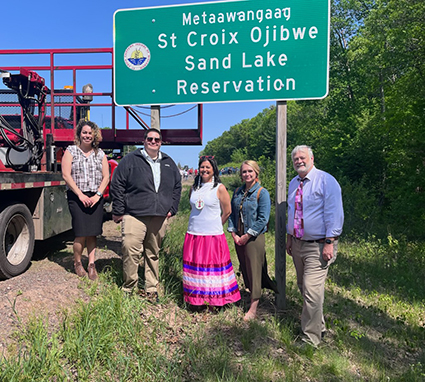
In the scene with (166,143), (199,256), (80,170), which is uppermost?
(166,143)

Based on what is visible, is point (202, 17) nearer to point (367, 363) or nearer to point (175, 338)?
point (175, 338)

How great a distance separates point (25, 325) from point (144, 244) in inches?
55.0

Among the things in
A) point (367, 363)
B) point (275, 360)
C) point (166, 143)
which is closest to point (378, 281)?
point (367, 363)

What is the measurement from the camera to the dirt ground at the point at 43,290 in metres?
3.24

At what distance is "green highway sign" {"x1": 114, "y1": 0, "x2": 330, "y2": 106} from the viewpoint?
4.01m

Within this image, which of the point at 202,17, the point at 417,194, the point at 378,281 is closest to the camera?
Result: the point at 202,17

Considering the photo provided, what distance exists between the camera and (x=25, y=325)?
313 cm

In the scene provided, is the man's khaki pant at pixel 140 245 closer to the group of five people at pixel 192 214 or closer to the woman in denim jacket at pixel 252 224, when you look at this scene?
the group of five people at pixel 192 214

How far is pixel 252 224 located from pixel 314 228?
719 millimetres

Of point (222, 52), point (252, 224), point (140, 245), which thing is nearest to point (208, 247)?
point (252, 224)

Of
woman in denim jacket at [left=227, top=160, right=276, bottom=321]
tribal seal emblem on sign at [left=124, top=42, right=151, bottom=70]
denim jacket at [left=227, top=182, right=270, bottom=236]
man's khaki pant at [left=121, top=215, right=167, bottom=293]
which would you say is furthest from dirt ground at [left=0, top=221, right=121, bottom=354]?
tribal seal emblem on sign at [left=124, top=42, right=151, bottom=70]

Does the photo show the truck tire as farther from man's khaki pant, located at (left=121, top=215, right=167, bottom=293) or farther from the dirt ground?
man's khaki pant, located at (left=121, top=215, right=167, bottom=293)

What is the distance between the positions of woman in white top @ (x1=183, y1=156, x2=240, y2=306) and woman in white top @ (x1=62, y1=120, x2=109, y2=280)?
1143mm

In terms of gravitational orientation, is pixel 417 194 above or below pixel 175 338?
above
